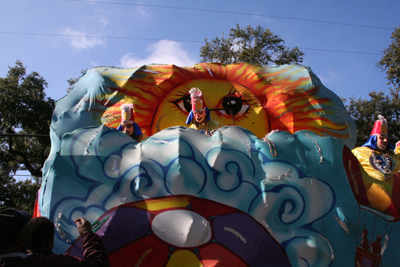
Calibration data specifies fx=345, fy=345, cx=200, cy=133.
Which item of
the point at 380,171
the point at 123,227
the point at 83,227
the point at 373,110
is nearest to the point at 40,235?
the point at 83,227

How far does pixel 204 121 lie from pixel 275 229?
1834 mm

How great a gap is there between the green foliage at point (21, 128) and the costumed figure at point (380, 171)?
1110cm

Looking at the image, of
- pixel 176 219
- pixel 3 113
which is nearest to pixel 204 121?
pixel 176 219

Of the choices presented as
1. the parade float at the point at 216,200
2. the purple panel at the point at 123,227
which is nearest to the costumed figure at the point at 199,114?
the parade float at the point at 216,200

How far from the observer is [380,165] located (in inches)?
147

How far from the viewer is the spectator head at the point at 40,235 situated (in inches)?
66.4

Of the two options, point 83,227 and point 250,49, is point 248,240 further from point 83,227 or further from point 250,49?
point 250,49

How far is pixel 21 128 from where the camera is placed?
12508 mm

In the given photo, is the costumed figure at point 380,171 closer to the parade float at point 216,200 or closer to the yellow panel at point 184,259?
the parade float at point 216,200

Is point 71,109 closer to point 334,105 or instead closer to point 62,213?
point 62,213

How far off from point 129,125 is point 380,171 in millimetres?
2904

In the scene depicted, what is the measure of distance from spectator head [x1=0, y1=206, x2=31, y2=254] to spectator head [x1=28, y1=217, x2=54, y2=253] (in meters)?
0.02

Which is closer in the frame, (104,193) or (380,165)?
(104,193)

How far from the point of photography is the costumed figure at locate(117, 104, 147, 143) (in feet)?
14.0
